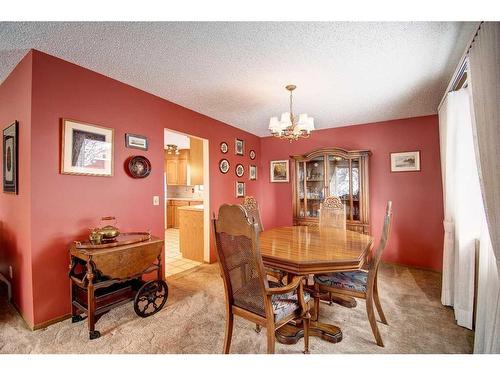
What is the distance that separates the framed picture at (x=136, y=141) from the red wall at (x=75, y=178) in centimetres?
5

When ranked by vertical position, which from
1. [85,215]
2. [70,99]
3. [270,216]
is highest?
[70,99]

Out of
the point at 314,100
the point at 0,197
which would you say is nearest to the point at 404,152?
the point at 314,100

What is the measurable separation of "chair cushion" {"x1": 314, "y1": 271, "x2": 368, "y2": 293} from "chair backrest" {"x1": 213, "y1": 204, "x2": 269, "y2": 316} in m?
0.70

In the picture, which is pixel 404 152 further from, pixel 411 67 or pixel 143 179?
pixel 143 179

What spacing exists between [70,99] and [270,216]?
3.65 metres

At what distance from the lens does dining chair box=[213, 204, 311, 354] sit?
1310 mm

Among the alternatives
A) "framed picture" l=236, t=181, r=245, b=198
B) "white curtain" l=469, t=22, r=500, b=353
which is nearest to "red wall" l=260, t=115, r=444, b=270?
"framed picture" l=236, t=181, r=245, b=198

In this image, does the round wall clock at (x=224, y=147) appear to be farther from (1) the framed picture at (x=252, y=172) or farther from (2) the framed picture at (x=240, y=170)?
(1) the framed picture at (x=252, y=172)

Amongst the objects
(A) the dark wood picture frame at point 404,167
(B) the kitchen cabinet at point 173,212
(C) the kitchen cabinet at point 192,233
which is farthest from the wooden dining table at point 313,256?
(B) the kitchen cabinet at point 173,212

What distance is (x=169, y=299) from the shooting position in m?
2.44

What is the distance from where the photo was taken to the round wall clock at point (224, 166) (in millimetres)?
3775

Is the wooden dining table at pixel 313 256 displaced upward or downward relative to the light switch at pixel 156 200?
downward

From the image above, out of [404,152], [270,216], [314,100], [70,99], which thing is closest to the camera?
[70,99]

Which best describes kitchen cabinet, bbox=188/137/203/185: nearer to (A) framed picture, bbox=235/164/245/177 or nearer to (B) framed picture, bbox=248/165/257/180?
(A) framed picture, bbox=235/164/245/177
